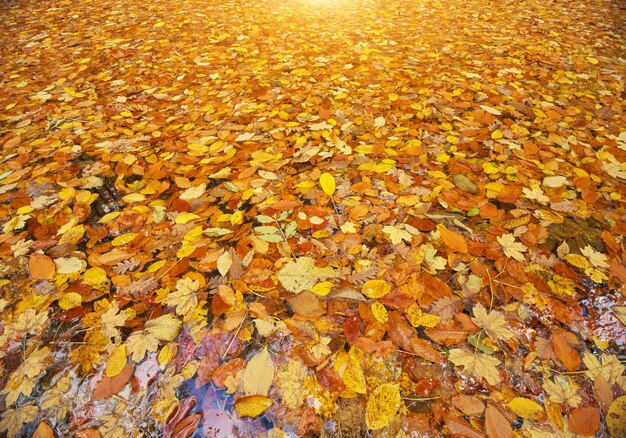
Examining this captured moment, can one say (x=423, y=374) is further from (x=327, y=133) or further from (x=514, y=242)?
(x=327, y=133)

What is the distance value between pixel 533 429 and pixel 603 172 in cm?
173

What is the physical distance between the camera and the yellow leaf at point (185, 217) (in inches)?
67.2

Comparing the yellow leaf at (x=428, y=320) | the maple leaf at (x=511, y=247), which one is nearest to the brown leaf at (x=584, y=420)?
the yellow leaf at (x=428, y=320)

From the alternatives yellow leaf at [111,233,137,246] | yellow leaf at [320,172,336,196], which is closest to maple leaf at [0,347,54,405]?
yellow leaf at [111,233,137,246]

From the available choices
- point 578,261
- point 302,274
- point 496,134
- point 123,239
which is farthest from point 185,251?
point 496,134

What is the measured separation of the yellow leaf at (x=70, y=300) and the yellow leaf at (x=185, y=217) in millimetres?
565

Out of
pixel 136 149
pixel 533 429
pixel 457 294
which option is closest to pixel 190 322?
pixel 457 294

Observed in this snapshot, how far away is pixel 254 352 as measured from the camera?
1205 mm

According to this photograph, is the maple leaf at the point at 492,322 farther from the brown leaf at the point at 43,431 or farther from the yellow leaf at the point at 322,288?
the brown leaf at the point at 43,431

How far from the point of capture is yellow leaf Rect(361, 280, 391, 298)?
135 centimetres

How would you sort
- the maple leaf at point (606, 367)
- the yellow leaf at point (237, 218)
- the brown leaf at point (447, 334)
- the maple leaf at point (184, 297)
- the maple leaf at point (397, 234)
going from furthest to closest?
the yellow leaf at point (237, 218)
the maple leaf at point (397, 234)
the maple leaf at point (184, 297)
the brown leaf at point (447, 334)
the maple leaf at point (606, 367)

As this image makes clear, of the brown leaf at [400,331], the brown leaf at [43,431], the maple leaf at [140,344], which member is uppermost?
the brown leaf at [400,331]

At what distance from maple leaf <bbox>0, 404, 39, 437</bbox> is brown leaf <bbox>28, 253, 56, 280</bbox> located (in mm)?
587

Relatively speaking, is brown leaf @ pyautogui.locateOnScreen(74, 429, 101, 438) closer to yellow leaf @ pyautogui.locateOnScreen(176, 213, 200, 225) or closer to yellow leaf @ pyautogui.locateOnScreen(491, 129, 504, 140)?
yellow leaf @ pyautogui.locateOnScreen(176, 213, 200, 225)
